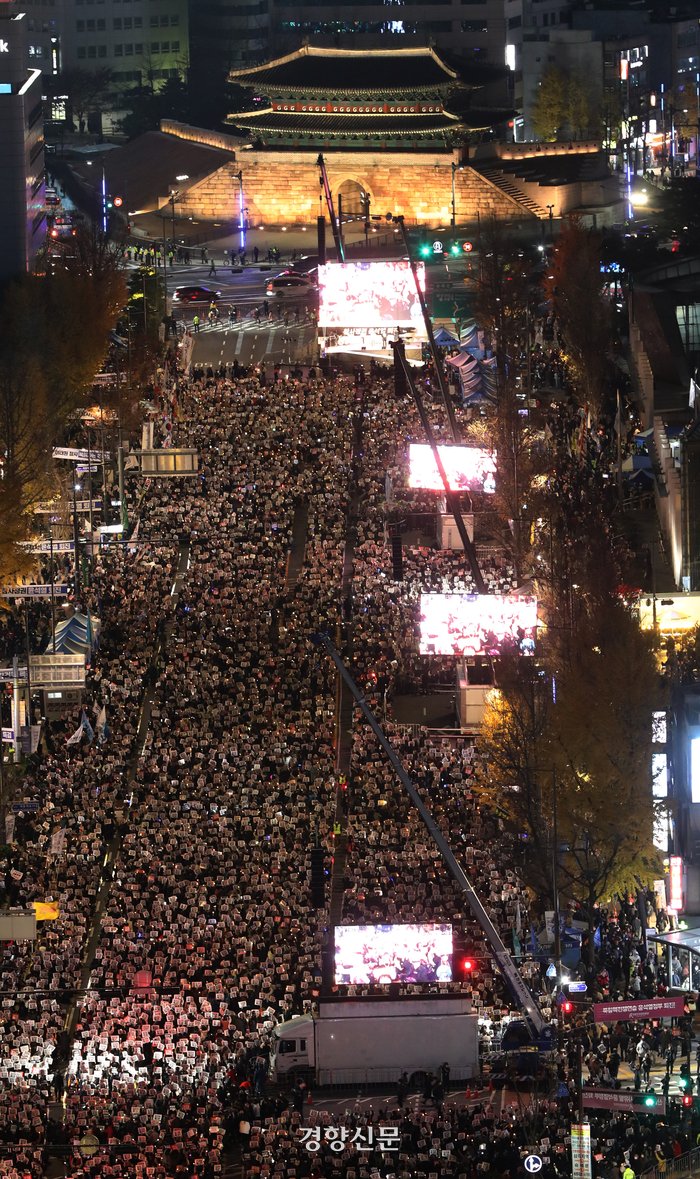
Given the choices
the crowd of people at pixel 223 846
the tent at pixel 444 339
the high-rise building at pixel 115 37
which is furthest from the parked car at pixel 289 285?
the high-rise building at pixel 115 37

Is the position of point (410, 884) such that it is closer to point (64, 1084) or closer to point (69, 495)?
point (64, 1084)

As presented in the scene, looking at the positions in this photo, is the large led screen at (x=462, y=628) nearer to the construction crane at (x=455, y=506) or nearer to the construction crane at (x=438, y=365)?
the construction crane at (x=455, y=506)

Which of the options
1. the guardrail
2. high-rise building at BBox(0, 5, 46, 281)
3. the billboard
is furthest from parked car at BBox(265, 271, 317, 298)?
the guardrail

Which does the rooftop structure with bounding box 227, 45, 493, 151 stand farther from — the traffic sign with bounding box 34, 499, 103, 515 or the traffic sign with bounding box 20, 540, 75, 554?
the traffic sign with bounding box 20, 540, 75, 554

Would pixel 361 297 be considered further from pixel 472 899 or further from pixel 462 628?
pixel 472 899

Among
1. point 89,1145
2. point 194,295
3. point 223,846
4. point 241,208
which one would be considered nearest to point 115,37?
point 241,208

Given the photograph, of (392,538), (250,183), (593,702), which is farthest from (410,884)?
(250,183)
